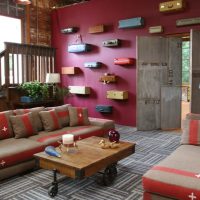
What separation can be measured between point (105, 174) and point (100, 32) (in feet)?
15.0

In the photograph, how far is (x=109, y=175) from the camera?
321cm

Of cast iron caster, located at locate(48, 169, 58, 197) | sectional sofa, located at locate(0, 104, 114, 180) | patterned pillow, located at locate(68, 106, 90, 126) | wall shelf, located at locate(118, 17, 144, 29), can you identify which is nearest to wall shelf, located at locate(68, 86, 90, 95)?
wall shelf, located at locate(118, 17, 144, 29)

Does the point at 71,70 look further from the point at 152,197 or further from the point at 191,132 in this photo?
the point at 152,197

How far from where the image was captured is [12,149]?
337 cm

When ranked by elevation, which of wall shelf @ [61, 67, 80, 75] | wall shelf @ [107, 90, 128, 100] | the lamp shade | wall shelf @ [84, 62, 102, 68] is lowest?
wall shelf @ [107, 90, 128, 100]

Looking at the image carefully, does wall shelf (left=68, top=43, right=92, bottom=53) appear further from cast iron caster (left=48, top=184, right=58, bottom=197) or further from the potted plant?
cast iron caster (left=48, top=184, right=58, bottom=197)

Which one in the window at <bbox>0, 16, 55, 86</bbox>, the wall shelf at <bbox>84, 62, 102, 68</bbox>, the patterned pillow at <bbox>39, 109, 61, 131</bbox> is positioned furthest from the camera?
the wall shelf at <bbox>84, 62, 102, 68</bbox>

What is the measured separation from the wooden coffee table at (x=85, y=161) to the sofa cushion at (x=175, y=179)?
2.01 ft

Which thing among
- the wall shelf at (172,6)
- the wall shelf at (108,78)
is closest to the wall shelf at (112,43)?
the wall shelf at (108,78)

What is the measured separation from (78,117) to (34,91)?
1742mm

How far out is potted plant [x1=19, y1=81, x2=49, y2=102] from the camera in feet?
19.7

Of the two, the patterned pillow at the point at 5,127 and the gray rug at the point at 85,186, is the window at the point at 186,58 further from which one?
the patterned pillow at the point at 5,127

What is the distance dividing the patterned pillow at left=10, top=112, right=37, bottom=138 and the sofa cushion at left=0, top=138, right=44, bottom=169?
12 centimetres

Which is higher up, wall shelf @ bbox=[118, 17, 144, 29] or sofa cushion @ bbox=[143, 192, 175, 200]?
wall shelf @ bbox=[118, 17, 144, 29]
